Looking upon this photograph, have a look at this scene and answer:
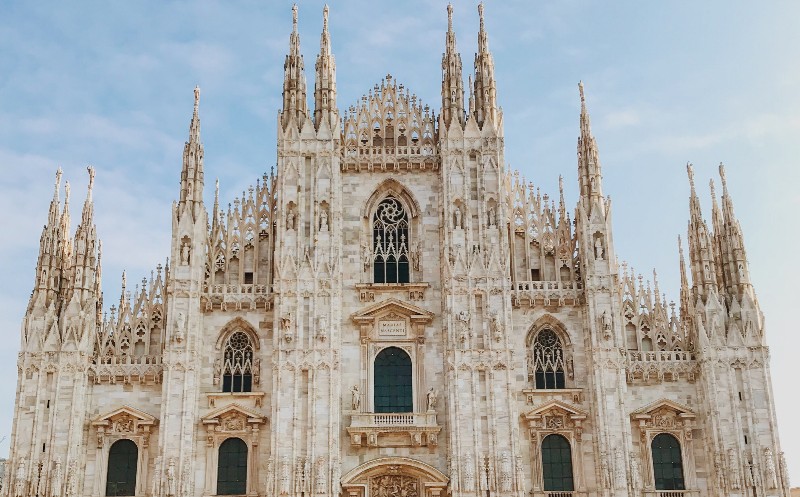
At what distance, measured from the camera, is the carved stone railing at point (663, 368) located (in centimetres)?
3247

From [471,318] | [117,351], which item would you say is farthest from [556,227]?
[117,351]

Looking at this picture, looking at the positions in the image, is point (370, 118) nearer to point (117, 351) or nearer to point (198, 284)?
point (198, 284)

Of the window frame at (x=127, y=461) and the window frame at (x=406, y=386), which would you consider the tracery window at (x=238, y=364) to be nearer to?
the window frame at (x=127, y=461)

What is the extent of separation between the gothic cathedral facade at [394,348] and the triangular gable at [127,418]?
0.07 metres

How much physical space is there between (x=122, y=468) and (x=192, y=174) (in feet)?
33.3

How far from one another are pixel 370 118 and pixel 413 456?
12.2 metres

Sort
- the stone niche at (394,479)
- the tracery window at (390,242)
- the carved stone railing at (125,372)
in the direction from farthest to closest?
the tracery window at (390,242) < the carved stone railing at (125,372) < the stone niche at (394,479)

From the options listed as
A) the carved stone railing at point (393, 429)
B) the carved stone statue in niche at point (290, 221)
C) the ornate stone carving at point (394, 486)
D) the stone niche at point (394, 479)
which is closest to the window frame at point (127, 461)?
the stone niche at point (394, 479)

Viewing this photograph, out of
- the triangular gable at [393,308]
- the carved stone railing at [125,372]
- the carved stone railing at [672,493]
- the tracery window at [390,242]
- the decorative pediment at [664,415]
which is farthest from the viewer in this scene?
the tracery window at [390,242]

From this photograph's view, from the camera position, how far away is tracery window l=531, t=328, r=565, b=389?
3281 cm

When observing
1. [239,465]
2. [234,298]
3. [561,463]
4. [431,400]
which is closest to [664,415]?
[561,463]

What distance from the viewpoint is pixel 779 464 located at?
3059 centimetres

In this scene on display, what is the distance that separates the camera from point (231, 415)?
31766mm

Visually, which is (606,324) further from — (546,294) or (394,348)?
(394,348)
